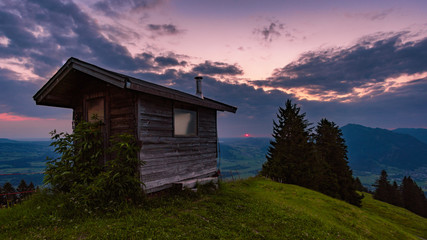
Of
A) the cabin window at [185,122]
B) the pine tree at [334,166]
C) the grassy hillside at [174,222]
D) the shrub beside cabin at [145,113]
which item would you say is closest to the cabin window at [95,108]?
the shrub beside cabin at [145,113]

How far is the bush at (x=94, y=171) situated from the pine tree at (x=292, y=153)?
79.5 feet

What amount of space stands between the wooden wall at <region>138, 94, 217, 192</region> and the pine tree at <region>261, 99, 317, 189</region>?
19.4 meters

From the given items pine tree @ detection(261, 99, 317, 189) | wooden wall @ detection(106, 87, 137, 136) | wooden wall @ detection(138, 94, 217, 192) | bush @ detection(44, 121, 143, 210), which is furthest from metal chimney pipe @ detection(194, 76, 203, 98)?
pine tree @ detection(261, 99, 317, 189)

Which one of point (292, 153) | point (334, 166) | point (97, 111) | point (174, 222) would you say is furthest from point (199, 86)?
point (334, 166)

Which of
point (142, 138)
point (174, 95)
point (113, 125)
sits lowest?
point (142, 138)

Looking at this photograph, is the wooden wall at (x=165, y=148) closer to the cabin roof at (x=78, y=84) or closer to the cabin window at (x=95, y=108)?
the cabin roof at (x=78, y=84)

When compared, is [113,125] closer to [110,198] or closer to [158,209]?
[110,198]

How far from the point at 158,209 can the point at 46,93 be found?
9.00m

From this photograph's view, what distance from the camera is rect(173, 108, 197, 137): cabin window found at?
11.6 metres

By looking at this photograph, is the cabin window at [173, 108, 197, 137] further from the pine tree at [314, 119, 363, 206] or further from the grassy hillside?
the pine tree at [314, 119, 363, 206]

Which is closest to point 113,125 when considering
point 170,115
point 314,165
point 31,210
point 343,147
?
point 170,115

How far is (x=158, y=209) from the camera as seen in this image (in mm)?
8305

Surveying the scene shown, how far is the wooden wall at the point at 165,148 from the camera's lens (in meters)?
9.51

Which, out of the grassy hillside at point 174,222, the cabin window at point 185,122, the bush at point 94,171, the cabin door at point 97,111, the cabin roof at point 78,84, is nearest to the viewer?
the grassy hillside at point 174,222
